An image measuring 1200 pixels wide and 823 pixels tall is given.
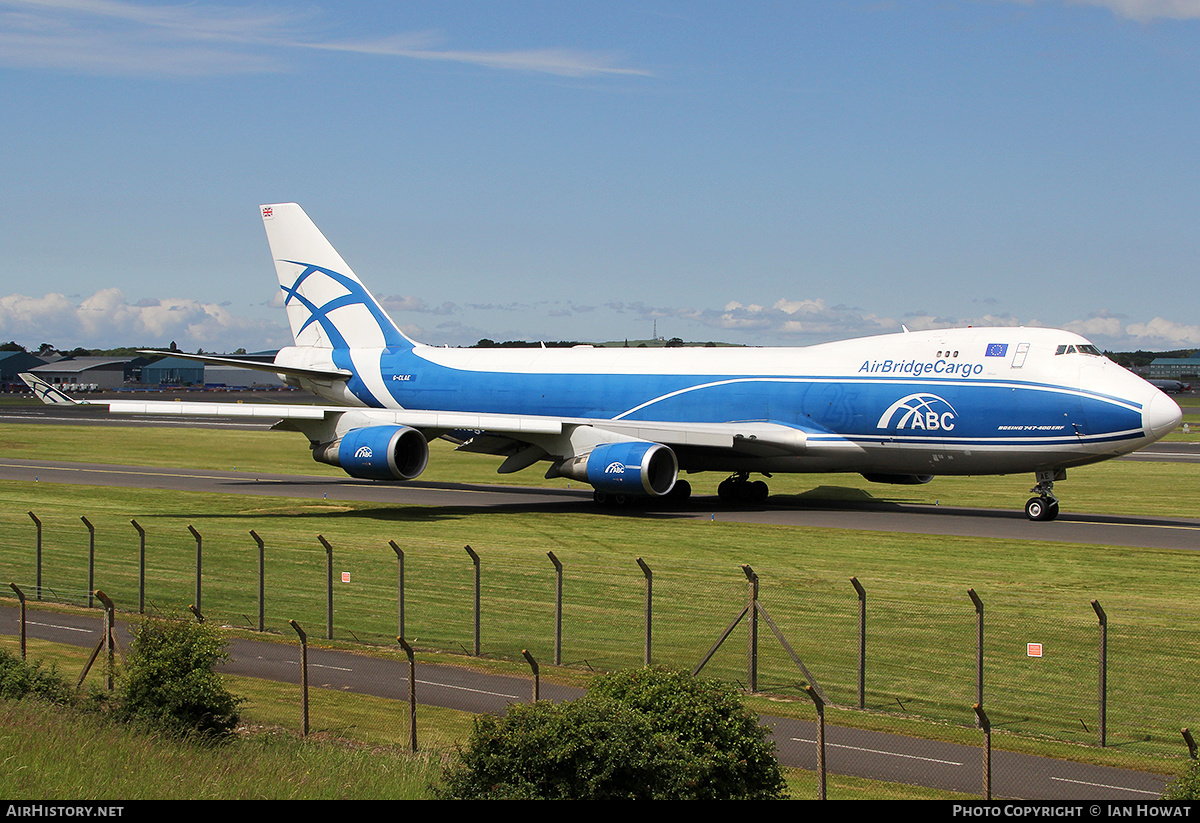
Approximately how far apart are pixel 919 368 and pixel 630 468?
944 cm

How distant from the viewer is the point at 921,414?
36188mm

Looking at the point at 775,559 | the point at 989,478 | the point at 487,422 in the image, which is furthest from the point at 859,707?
the point at 989,478

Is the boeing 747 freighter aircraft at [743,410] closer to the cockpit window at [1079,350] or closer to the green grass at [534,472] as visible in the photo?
the cockpit window at [1079,350]

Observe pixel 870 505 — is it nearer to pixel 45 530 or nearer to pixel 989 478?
pixel 989 478

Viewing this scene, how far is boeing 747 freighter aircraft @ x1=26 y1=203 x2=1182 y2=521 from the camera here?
3438cm

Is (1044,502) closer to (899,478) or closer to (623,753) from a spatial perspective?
(899,478)

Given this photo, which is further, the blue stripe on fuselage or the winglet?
the winglet

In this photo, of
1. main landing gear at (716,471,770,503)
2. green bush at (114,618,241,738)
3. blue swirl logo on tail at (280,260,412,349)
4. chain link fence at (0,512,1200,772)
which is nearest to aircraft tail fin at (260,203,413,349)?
blue swirl logo on tail at (280,260,412,349)

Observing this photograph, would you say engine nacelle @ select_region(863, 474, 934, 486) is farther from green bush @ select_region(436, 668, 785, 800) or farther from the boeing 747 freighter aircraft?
green bush @ select_region(436, 668, 785, 800)

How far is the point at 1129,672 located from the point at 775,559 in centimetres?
1092

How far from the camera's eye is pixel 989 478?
174ft

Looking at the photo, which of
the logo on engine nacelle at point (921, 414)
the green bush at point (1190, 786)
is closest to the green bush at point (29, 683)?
the green bush at point (1190, 786)

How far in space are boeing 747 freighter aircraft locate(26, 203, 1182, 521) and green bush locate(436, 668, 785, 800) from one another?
83.9 feet

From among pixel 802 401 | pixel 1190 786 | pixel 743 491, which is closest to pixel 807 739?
pixel 1190 786
